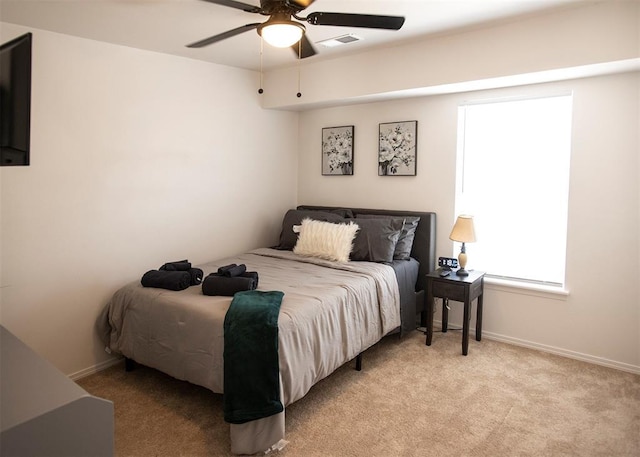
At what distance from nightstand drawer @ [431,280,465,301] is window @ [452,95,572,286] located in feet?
1.96

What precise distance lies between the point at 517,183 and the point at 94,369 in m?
3.78

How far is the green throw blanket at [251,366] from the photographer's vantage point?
89.1 inches

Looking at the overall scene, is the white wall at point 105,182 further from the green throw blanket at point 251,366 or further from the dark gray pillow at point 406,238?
the dark gray pillow at point 406,238

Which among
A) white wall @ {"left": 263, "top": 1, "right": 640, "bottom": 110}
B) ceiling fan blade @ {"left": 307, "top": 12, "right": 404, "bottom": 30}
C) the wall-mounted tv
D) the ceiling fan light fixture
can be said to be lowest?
the wall-mounted tv

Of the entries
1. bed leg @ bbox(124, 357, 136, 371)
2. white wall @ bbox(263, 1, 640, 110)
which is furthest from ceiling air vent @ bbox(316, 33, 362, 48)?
bed leg @ bbox(124, 357, 136, 371)

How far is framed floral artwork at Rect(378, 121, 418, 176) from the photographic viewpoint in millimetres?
4184

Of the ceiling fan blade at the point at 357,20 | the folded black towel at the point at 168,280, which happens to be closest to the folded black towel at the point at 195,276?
the folded black towel at the point at 168,280

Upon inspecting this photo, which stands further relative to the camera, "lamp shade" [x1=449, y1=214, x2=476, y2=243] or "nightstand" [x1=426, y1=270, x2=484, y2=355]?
"lamp shade" [x1=449, y1=214, x2=476, y2=243]

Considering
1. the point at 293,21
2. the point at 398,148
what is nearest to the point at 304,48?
the point at 293,21

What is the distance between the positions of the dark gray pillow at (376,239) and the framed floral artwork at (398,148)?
62 centimetres

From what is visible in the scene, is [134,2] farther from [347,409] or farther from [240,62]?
[347,409]

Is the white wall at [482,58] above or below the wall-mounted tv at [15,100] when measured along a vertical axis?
above

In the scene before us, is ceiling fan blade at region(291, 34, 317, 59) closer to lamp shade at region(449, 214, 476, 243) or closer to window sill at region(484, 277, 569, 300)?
lamp shade at region(449, 214, 476, 243)

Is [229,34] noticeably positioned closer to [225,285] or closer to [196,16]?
[196,16]
